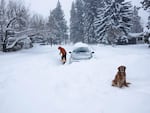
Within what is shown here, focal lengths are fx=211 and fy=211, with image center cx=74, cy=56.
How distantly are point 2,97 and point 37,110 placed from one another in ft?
7.13

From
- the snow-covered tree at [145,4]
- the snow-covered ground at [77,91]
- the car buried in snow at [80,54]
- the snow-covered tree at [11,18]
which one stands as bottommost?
the snow-covered ground at [77,91]

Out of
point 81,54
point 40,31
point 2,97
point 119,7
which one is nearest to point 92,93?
point 2,97

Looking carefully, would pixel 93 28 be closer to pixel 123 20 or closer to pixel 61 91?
pixel 123 20

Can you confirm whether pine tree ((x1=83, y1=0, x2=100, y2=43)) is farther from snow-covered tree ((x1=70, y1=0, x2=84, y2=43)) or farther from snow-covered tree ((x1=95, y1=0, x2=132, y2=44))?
snow-covered tree ((x1=95, y1=0, x2=132, y2=44))

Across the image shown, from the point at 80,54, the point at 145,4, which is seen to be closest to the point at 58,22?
the point at 145,4

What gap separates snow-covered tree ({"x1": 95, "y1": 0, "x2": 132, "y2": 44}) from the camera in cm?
3606

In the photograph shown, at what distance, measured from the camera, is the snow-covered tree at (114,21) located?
36.1 meters

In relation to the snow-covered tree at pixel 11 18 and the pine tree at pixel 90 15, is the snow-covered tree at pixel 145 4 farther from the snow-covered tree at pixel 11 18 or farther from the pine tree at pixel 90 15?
the pine tree at pixel 90 15

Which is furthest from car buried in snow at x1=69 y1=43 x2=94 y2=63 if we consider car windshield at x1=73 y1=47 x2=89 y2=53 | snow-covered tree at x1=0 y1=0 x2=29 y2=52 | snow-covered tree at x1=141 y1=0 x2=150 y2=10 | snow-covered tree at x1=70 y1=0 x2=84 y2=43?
Result: snow-covered tree at x1=70 y1=0 x2=84 y2=43

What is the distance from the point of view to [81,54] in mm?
15383

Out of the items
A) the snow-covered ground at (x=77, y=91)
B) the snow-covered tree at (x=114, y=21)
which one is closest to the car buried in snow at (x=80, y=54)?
the snow-covered ground at (x=77, y=91)

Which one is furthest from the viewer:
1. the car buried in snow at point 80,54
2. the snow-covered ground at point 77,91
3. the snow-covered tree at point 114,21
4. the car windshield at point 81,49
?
the snow-covered tree at point 114,21

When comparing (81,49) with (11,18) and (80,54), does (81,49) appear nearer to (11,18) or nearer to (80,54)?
(80,54)

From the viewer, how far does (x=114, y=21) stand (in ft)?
121
